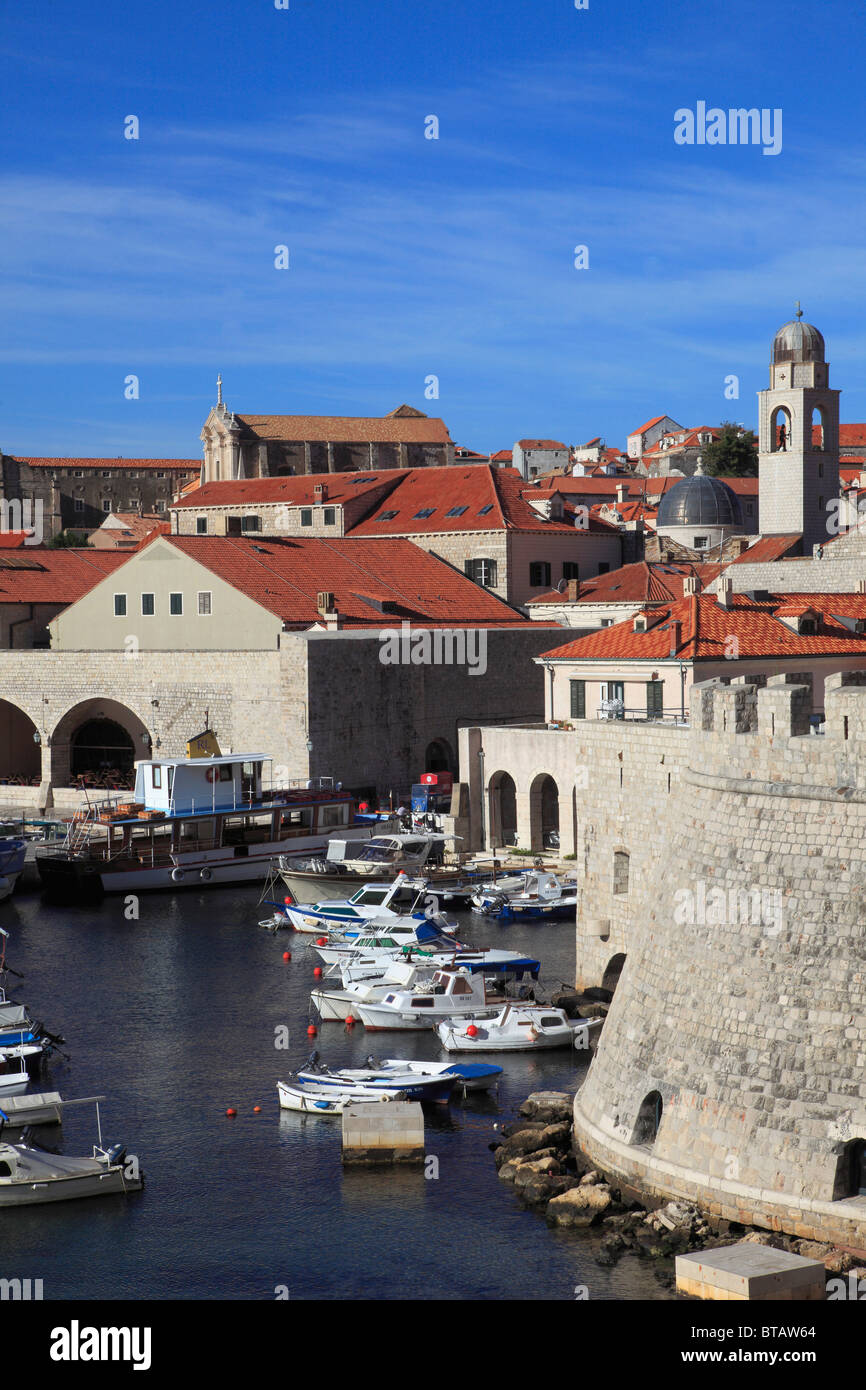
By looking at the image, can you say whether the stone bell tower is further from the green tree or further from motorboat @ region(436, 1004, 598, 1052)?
motorboat @ region(436, 1004, 598, 1052)

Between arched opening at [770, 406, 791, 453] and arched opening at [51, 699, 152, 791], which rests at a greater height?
arched opening at [770, 406, 791, 453]

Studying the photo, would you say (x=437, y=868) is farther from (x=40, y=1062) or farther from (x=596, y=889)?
(x=40, y=1062)

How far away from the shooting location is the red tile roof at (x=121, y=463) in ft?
402

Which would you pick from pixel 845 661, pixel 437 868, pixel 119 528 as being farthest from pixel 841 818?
pixel 119 528

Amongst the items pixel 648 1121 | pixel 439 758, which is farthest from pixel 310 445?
pixel 648 1121

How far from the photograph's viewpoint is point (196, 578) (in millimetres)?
49031

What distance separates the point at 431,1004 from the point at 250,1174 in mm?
7355

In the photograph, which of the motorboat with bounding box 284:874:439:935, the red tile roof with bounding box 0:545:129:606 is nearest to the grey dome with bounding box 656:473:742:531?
the red tile roof with bounding box 0:545:129:606

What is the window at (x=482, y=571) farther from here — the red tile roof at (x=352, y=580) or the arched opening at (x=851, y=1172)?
the arched opening at (x=851, y=1172)

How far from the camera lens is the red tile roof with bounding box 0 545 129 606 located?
56.3 meters

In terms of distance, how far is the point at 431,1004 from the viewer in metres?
27.0

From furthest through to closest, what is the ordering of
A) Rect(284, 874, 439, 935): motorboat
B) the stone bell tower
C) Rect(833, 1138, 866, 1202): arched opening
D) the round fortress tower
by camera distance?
the stone bell tower
Rect(284, 874, 439, 935): motorboat
the round fortress tower
Rect(833, 1138, 866, 1202): arched opening

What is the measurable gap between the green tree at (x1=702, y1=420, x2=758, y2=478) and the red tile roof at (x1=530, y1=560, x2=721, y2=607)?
51.4 meters
